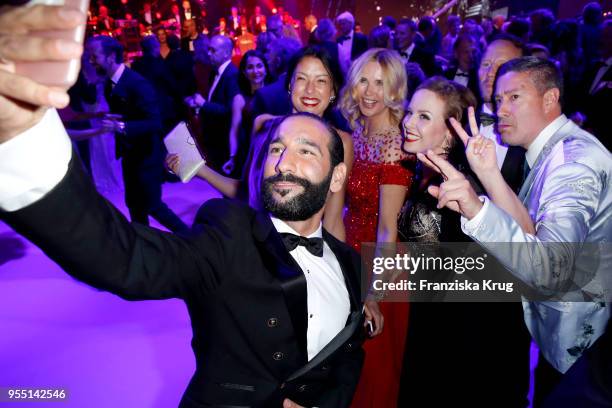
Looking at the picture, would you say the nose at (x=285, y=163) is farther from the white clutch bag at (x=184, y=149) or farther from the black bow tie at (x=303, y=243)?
the white clutch bag at (x=184, y=149)

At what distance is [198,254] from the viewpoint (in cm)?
111

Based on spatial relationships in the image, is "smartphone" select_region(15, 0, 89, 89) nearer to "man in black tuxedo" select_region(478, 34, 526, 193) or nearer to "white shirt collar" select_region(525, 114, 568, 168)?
"white shirt collar" select_region(525, 114, 568, 168)

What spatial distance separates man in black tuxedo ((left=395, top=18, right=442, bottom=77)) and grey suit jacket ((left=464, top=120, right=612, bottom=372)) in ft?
14.1

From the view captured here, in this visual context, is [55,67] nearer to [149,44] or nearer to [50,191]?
[50,191]

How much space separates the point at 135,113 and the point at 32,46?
335cm

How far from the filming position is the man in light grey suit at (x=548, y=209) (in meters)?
1.39

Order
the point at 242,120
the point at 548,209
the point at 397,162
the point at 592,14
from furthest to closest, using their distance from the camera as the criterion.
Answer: the point at 592,14 → the point at 242,120 → the point at 397,162 → the point at 548,209

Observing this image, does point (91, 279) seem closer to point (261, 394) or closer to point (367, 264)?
point (261, 394)

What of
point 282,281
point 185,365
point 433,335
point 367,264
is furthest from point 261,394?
point 185,365

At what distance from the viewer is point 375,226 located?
263cm

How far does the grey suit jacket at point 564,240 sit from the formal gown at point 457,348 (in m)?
0.18

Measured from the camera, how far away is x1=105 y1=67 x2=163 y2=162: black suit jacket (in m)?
3.59

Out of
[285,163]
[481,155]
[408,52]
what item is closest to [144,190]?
[285,163]

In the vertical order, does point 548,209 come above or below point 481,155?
below
